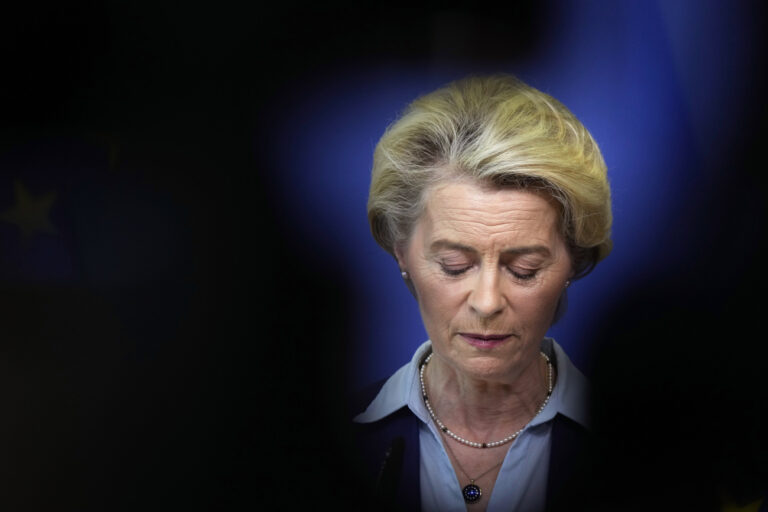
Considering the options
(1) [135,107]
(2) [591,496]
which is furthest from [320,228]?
(2) [591,496]

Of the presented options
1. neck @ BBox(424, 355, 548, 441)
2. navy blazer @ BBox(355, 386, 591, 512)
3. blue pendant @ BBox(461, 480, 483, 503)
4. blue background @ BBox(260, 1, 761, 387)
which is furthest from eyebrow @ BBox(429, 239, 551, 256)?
blue pendant @ BBox(461, 480, 483, 503)

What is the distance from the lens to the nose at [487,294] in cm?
157

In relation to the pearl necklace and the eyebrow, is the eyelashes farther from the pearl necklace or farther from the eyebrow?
the pearl necklace

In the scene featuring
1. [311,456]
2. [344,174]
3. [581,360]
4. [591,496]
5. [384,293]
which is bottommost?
[591,496]

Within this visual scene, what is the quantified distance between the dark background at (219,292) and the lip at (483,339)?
0.80 feet

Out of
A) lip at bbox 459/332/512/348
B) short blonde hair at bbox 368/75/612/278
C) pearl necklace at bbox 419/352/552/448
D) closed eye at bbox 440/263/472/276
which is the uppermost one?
short blonde hair at bbox 368/75/612/278

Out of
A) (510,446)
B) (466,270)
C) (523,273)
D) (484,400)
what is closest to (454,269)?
(466,270)

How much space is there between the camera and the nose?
5.16 feet

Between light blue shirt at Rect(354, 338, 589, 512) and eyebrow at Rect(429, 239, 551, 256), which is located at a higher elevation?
eyebrow at Rect(429, 239, 551, 256)

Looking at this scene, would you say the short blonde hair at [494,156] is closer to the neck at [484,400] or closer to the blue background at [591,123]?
the blue background at [591,123]

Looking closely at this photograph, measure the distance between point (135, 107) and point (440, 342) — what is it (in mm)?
793

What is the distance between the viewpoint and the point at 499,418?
1744 mm

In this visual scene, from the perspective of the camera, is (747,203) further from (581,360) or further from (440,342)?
(440,342)

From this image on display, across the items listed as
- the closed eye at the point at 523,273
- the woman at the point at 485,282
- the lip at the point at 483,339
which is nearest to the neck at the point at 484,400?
the woman at the point at 485,282
